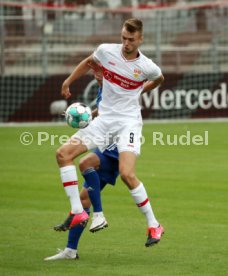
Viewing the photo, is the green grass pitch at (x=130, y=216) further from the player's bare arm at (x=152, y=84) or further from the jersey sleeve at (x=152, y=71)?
the jersey sleeve at (x=152, y=71)

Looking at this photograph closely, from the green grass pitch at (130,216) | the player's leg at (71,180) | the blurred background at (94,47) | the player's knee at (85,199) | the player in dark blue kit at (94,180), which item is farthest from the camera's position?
the blurred background at (94,47)

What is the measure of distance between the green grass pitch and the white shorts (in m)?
1.17

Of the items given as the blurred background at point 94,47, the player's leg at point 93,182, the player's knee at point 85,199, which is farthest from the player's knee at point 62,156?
the blurred background at point 94,47

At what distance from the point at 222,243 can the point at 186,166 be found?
7.36 meters

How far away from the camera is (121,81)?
9992 millimetres

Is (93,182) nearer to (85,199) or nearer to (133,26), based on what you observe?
(85,199)

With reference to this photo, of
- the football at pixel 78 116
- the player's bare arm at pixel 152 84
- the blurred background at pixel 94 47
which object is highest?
the player's bare arm at pixel 152 84

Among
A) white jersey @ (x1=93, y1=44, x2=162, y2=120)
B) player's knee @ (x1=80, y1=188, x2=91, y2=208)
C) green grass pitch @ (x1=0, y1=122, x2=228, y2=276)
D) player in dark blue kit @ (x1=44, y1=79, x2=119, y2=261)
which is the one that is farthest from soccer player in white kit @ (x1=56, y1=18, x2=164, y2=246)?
green grass pitch @ (x1=0, y1=122, x2=228, y2=276)

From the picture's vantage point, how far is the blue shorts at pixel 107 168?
32.8 ft

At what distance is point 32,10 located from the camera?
2842cm

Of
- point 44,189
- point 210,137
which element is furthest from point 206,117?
point 44,189

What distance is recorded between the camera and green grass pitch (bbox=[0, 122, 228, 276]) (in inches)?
364

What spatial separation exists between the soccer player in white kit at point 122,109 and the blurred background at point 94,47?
602 inches

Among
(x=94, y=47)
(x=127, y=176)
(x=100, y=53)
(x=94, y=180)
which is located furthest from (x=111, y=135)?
(x=94, y=47)
